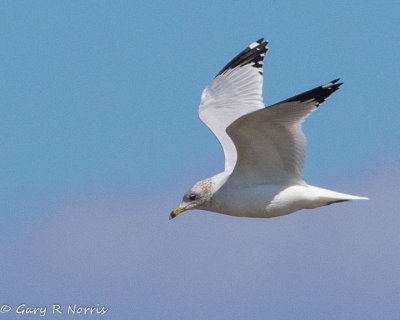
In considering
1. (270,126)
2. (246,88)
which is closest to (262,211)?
(270,126)

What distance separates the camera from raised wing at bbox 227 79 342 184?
6.78 meters

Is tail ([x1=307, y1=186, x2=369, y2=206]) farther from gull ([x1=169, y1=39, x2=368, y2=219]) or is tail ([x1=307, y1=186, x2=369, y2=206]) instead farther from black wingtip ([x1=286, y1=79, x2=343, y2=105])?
black wingtip ([x1=286, y1=79, x2=343, y2=105])

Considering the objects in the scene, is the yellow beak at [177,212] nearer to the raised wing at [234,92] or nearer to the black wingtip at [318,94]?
the raised wing at [234,92]

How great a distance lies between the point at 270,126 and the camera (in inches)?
275

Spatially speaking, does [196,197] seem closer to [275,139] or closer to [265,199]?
[265,199]

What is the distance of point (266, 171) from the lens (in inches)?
296

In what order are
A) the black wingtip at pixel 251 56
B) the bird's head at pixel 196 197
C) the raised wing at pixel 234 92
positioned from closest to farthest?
the bird's head at pixel 196 197
the raised wing at pixel 234 92
the black wingtip at pixel 251 56

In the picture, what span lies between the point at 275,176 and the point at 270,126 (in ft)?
2.41

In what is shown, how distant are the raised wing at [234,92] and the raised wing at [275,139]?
3.11 feet

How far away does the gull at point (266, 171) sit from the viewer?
6828 millimetres

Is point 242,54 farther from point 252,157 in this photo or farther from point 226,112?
point 252,157

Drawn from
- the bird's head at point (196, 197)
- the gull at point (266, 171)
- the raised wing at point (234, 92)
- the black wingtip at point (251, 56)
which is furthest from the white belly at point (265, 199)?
the black wingtip at point (251, 56)

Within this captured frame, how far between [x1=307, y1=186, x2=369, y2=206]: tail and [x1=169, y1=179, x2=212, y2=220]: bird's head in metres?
0.97

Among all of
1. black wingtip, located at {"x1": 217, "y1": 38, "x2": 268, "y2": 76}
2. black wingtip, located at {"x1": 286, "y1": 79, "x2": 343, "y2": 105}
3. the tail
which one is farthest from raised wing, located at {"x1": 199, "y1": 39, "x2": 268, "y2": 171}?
black wingtip, located at {"x1": 286, "y1": 79, "x2": 343, "y2": 105}
